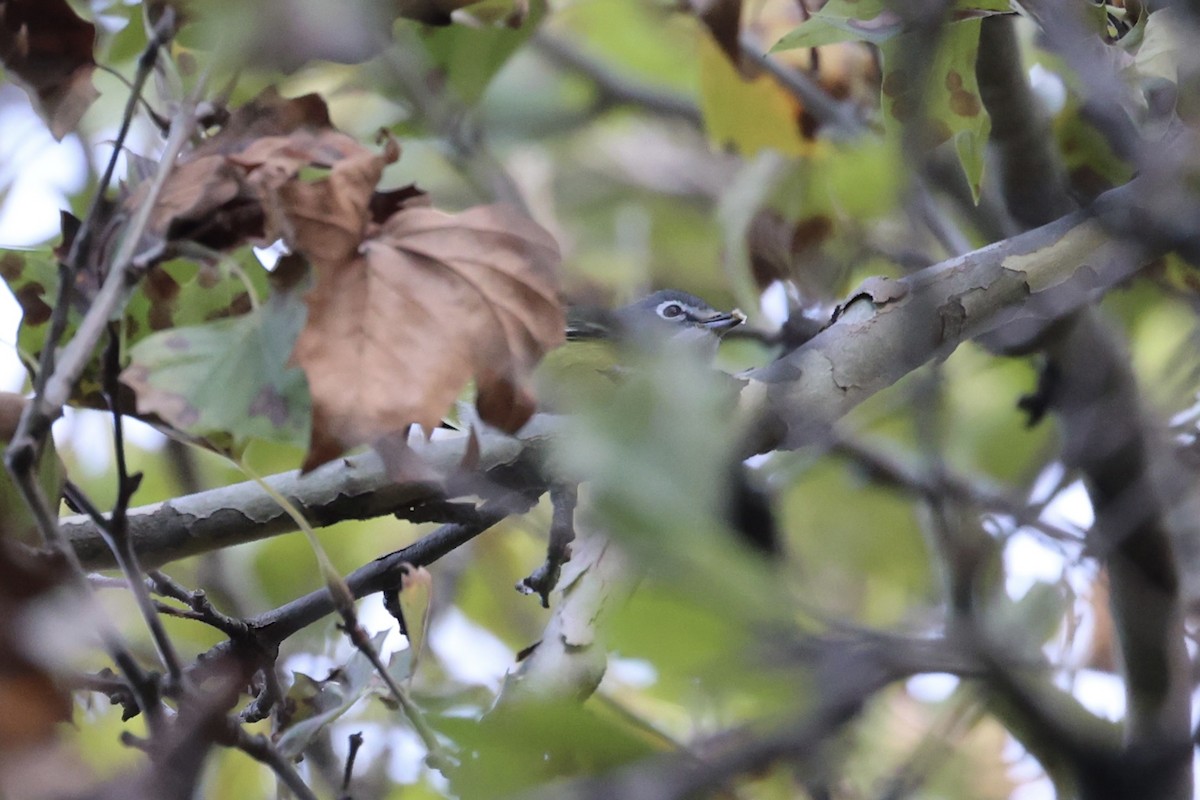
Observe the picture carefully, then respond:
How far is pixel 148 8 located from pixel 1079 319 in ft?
7.34

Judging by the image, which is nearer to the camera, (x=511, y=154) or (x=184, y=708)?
(x=184, y=708)

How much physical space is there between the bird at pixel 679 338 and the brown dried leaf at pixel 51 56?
82 centimetres

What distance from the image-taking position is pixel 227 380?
4.58 ft

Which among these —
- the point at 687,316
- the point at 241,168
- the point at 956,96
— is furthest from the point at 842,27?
the point at 687,316

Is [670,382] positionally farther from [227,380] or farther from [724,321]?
[724,321]

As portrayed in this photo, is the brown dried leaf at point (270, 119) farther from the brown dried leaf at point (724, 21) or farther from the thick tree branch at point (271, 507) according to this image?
the brown dried leaf at point (724, 21)

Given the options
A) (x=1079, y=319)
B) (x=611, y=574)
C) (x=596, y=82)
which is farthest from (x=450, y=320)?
(x=596, y=82)

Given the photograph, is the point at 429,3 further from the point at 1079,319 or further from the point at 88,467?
the point at 88,467

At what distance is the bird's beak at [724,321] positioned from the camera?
4082mm

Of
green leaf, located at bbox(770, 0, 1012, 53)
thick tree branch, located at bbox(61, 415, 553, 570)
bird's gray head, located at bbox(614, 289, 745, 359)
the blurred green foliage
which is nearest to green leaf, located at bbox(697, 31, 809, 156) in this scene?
the blurred green foliage

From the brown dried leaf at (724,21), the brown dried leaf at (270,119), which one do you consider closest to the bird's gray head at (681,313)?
the brown dried leaf at (724,21)

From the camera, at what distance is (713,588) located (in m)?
0.73

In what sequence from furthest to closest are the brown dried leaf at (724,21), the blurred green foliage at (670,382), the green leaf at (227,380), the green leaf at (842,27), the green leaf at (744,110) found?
the green leaf at (744,110), the brown dried leaf at (724,21), the green leaf at (842,27), the green leaf at (227,380), the blurred green foliage at (670,382)

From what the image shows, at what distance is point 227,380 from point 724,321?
9.57ft
